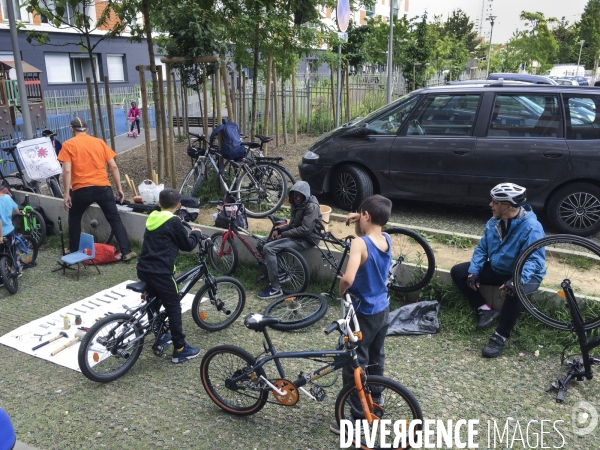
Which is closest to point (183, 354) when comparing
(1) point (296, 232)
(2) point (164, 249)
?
(2) point (164, 249)

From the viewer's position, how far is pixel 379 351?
146 inches

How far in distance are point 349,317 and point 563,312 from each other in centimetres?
249

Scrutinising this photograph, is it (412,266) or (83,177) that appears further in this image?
(83,177)

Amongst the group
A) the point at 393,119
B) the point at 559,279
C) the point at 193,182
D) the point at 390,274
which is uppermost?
the point at 393,119

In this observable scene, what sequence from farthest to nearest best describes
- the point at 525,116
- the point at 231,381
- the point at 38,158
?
the point at 38,158 → the point at 525,116 → the point at 231,381

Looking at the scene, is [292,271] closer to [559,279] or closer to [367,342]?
[367,342]

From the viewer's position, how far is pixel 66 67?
91.0 feet

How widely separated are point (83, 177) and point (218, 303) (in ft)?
8.81

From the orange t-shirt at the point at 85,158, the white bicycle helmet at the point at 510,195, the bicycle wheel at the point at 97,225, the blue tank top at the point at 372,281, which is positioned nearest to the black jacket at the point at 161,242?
the blue tank top at the point at 372,281

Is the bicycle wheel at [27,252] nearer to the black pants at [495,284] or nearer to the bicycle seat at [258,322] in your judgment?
the bicycle seat at [258,322]

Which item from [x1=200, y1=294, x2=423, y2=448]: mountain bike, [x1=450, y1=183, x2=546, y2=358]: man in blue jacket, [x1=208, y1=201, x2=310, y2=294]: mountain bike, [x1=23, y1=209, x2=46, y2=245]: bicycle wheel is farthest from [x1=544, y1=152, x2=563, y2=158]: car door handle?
[x1=23, y1=209, x2=46, y2=245]: bicycle wheel

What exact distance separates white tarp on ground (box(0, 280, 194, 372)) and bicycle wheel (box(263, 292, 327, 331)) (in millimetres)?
1017

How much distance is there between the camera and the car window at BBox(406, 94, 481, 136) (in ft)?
23.2

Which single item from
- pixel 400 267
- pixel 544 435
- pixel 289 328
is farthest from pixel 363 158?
pixel 544 435
